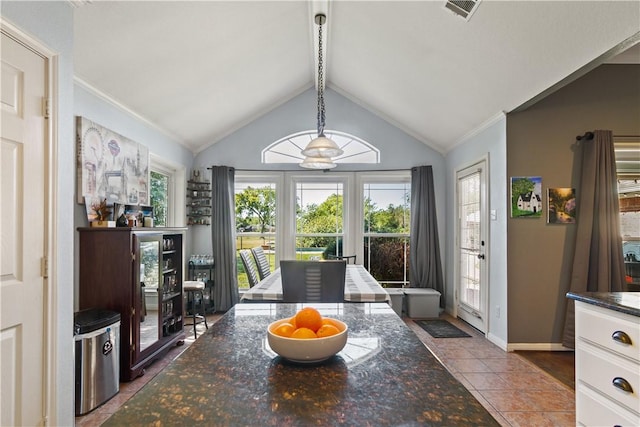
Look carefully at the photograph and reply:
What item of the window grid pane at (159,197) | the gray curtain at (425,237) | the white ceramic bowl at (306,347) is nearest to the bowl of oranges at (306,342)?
the white ceramic bowl at (306,347)

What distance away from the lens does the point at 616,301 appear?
1.59 metres

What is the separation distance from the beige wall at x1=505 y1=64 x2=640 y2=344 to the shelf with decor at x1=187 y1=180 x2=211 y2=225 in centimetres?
387

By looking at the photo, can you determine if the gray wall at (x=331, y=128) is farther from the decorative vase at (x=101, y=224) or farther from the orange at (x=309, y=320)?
the orange at (x=309, y=320)

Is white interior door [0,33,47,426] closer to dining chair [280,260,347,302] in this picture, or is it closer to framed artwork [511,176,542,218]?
dining chair [280,260,347,302]

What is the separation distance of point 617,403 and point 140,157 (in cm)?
409

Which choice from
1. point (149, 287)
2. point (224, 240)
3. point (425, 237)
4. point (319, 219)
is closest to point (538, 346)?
point (425, 237)

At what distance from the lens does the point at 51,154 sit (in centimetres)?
183

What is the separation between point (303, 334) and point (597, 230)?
357 centimetres

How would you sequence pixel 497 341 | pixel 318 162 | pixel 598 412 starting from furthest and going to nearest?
1. pixel 497 341
2. pixel 318 162
3. pixel 598 412

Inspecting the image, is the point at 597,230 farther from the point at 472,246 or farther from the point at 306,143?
the point at 306,143

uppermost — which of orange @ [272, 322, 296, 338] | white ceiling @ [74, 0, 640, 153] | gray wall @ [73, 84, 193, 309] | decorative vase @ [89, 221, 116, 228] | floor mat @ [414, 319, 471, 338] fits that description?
white ceiling @ [74, 0, 640, 153]

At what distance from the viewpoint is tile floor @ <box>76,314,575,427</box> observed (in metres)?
2.24

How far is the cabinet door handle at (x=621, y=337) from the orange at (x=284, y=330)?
1492 millimetres

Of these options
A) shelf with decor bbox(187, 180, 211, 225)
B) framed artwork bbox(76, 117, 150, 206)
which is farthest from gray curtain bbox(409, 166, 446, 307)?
framed artwork bbox(76, 117, 150, 206)
